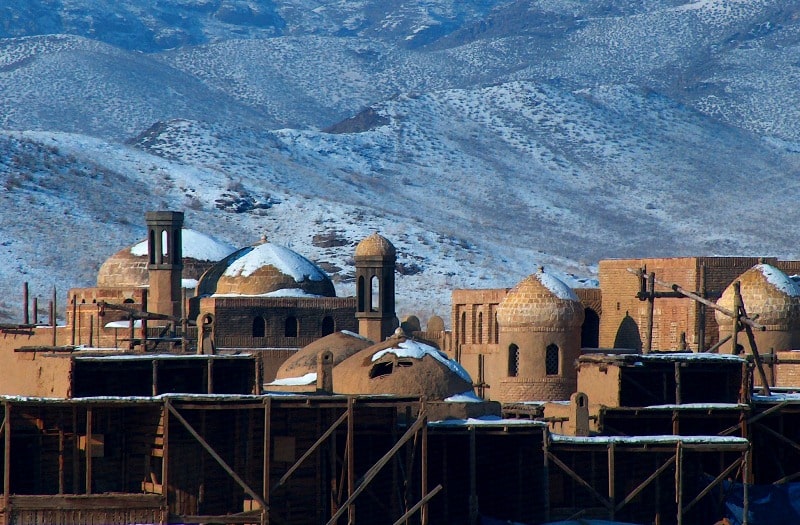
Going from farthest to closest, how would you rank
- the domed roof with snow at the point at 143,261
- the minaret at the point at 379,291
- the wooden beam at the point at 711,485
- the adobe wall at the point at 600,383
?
the domed roof with snow at the point at 143,261 < the minaret at the point at 379,291 < the adobe wall at the point at 600,383 < the wooden beam at the point at 711,485

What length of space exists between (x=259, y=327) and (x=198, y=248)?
548 centimetres

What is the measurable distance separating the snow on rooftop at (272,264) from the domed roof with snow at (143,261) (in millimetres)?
2629

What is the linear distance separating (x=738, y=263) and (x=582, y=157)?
83134 millimetres

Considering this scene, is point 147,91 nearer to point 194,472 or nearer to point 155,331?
point 155,331

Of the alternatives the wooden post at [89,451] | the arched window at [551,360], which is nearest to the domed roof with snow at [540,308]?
the arched window at [551,360]

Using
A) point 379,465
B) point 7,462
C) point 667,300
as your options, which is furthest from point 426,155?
point 7,462

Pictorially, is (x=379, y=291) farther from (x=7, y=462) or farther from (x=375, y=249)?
(x=7, y=462)

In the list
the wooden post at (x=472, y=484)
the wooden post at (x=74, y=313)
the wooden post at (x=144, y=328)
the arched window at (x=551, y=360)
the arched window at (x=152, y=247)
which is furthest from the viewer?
the arched window at (x=152, y=247)

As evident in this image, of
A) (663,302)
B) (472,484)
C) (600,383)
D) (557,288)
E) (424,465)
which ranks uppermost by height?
(557,288)

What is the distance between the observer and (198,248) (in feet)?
180

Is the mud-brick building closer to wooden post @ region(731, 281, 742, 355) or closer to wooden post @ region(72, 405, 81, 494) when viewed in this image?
wooden post @ region(731, 281, 742, 355)

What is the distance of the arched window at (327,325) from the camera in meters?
51.2

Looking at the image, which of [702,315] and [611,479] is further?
[702,315]

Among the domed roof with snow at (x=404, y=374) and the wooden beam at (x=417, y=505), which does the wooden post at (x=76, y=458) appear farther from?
the domed roof with snow at (x=404, y=374)
